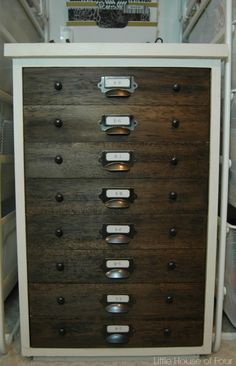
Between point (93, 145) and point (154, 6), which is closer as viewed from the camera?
A: point (93, 145)

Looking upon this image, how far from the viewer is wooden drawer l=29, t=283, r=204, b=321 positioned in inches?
42.7

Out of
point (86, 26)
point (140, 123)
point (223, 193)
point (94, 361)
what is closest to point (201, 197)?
point (223, 193)

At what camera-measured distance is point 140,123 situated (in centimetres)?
102

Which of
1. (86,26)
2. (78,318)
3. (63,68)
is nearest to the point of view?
(63,68)

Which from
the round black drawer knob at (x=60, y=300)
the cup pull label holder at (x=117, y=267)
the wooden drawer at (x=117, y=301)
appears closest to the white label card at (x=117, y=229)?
the cup pull label holder at (x=117, y=267)

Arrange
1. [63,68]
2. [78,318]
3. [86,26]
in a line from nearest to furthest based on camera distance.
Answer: [63,68], [78,318], [86,26]

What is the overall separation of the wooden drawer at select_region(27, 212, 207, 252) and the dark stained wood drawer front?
17cm

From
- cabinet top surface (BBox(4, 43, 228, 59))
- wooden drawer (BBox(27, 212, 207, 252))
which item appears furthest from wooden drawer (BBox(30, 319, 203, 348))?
cabinet top surface (BBox(4, 43, 228, 59))

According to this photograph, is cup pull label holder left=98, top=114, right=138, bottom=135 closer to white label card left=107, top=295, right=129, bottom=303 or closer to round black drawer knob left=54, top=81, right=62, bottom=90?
round black drawer knob left=54, top=81, right=62, bottom=90

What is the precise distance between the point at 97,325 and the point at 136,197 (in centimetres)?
55

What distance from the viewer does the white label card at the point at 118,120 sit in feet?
3.29

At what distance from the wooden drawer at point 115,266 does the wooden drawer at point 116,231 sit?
29 mm

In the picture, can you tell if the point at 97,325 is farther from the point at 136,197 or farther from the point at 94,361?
the point at 136,197

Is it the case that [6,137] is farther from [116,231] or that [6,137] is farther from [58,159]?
[116,231]
